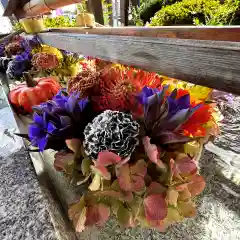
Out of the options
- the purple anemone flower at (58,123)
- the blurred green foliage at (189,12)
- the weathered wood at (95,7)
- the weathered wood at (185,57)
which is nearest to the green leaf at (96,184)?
the purple anemone flower at (58,123)

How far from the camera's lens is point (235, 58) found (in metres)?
0.21

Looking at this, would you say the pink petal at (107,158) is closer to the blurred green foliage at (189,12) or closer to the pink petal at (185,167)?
the pink petal at (185,167)

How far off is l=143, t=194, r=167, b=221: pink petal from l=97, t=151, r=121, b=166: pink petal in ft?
0.27

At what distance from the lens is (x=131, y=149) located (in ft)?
1.18

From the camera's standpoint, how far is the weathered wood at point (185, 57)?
0.22 m

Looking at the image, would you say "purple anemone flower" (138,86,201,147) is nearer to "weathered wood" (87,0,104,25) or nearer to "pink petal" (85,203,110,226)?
"pink petal" (85,203,110,226)

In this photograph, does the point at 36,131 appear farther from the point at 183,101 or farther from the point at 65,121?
the point at 183,101

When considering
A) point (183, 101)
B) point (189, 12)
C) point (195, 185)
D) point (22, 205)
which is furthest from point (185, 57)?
point (189, 12)

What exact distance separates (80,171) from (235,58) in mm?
328

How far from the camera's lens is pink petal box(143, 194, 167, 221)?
325 mm

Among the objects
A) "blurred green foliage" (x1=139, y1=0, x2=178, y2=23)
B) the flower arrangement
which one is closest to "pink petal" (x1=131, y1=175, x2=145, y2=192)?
the flower arrangement

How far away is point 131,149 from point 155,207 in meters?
0.10

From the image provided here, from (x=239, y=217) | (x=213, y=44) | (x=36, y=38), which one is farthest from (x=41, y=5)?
(x=239, y=217)

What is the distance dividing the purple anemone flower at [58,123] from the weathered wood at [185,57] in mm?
130
